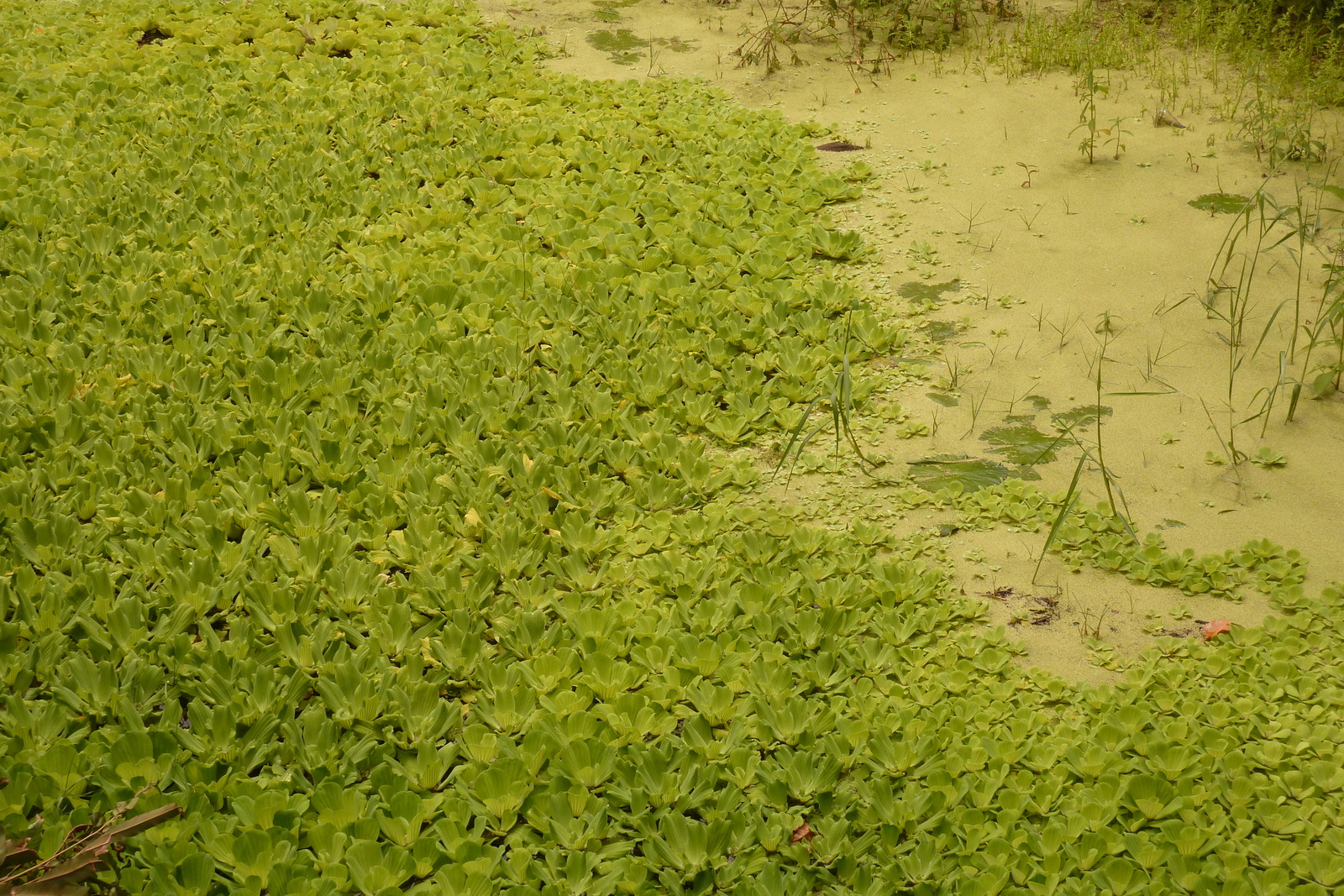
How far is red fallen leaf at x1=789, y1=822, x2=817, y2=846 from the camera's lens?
202 centimetres

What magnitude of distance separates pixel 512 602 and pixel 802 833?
862 millimetres

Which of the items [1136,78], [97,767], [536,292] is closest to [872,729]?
[97,767]

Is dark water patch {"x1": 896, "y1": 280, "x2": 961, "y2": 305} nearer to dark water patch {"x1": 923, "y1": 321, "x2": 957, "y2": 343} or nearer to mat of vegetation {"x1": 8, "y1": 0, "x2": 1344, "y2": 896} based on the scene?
dark water patch {"x1": 923, "y1": 321, "x2": 957, "y2": 343}

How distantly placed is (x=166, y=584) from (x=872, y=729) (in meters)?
1.59

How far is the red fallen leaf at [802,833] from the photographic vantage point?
6.61 feet

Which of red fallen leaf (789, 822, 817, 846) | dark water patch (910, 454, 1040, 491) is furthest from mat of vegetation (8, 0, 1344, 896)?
dark water patch (910, 454, 1040, 491)

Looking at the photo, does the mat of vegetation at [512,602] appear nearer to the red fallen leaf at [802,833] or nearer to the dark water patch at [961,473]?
the red fallen leaf at [802,833]

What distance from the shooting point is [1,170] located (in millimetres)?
4105

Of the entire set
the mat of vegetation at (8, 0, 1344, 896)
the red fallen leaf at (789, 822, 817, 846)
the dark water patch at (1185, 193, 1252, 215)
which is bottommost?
the red fallen leaf at (789, 822, 817, 846)

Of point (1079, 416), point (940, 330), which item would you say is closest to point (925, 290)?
point (940, 330)

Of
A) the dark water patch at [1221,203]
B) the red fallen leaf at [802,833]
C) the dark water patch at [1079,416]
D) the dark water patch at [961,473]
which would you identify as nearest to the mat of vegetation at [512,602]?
the red fallen leaf at [802,833]

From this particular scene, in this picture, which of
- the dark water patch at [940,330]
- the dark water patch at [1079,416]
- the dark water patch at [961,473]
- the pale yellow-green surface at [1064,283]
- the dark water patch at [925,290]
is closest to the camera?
the pale yellow-green surface at [1064,283]

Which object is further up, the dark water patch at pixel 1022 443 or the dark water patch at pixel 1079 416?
the dark water patch at pixel 1079 416

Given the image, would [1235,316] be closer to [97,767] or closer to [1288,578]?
[1288,578]
